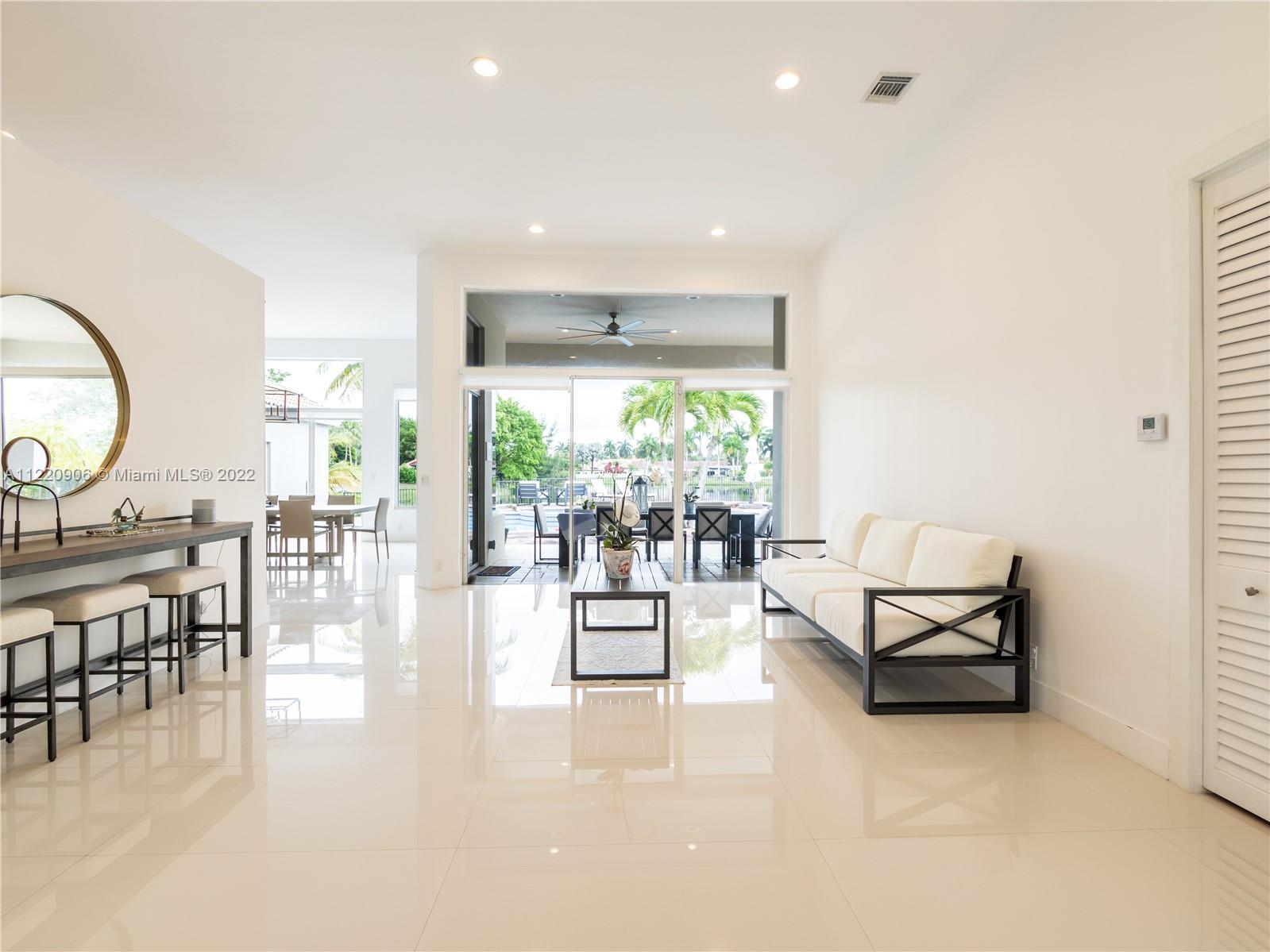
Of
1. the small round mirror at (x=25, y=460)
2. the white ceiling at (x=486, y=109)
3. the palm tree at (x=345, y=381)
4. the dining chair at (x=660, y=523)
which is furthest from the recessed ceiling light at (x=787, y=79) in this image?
the palm tree at (x=345, y=381)

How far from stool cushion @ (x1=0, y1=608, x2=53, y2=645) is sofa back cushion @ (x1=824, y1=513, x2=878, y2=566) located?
4.74 meters

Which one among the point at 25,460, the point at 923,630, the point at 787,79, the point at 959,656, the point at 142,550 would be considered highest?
the point at 787,79

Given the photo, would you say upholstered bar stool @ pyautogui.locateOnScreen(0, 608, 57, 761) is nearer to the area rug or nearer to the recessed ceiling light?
the area rug

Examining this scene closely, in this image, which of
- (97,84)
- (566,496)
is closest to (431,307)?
(566,496)

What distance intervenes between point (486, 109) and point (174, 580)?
3.50m

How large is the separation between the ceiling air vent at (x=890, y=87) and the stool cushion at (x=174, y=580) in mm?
5106

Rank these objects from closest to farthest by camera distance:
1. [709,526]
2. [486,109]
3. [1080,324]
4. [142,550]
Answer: [1080,324] < [142,550] < [486,109] < [709,526]

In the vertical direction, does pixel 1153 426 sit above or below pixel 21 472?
above

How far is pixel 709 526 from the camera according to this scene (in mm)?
7488

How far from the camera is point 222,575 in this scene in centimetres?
417

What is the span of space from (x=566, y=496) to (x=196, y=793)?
208 inches

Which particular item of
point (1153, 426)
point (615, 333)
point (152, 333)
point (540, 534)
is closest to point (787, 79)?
point (1153, 426)

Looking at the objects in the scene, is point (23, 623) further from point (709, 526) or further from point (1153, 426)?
point (709, 526)

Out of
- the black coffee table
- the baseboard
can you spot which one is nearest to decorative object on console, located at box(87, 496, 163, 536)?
the black coffee table
